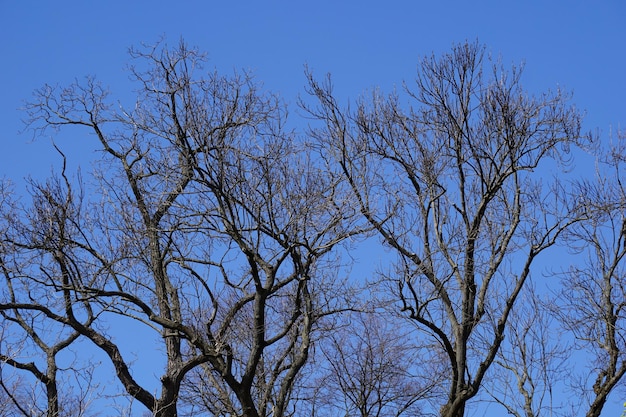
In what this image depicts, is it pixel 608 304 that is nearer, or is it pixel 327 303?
pixel 327 303

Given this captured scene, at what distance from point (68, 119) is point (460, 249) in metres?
5.93

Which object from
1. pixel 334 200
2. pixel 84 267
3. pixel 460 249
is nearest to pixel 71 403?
pixel 84 267

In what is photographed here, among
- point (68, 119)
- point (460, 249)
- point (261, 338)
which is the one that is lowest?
point (261, 338)

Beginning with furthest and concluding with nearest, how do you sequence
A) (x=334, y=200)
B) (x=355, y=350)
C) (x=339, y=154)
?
(x=355, y=350)
(x=339, y=154)
(x=334, y=200)

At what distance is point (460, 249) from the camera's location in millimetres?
12484

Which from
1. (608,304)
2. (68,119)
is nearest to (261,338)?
(68,119)

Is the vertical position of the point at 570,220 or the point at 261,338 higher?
the point at 570,220

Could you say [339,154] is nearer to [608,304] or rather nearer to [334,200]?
[334,200]

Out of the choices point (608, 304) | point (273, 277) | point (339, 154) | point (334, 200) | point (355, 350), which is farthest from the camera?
point (355, 350)

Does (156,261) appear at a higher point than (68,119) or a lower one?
lower

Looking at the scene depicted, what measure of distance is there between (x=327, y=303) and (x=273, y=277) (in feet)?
3.87

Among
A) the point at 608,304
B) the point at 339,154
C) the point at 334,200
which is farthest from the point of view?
the point at 608,304

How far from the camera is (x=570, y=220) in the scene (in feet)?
42.6

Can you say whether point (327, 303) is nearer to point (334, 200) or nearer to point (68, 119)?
point (334, 200)
